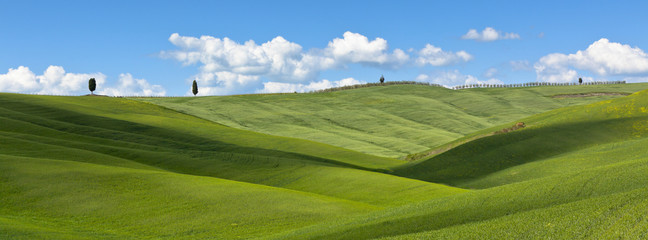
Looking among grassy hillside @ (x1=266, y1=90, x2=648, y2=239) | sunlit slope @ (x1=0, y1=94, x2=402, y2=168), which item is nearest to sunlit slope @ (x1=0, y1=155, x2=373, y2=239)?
grassy hillside @ (x1=266, y1=90, x2=648, y2=239)

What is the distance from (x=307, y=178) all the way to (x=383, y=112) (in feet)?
175

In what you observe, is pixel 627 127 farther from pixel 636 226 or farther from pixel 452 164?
pixel 636 226

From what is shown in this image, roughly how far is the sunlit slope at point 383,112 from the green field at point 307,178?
790mm

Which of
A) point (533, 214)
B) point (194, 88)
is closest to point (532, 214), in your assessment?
point (533, 214)

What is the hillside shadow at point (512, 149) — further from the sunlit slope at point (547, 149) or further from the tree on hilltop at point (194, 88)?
the tree on hilltop at point (194, 88)

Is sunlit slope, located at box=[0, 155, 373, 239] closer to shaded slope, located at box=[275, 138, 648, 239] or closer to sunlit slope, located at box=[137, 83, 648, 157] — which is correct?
shaded slope, located at box=[275, 138, 648, 239]

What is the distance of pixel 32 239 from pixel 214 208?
306 inches

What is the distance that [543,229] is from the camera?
39.7ft

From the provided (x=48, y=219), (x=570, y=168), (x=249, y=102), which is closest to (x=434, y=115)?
(x=249, y=102)

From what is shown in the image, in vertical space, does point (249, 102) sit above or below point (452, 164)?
above

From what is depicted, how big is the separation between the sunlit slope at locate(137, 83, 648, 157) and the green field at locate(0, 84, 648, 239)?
31.1 inches

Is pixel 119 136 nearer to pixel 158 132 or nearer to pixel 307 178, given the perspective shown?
pixel 158 132

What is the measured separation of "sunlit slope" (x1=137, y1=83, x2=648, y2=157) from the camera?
63906 mm

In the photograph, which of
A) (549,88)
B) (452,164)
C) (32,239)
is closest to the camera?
(32,239)
